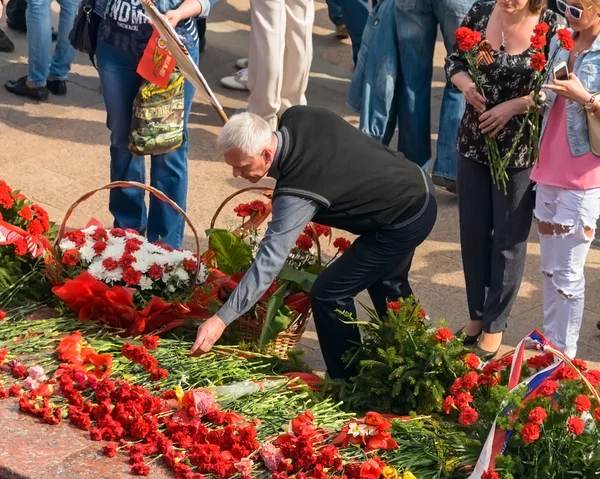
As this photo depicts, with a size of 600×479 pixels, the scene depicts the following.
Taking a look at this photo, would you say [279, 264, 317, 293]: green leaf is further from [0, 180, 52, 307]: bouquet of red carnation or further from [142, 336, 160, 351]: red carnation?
[0, 180, 52, 307]: bouquet of red carnation

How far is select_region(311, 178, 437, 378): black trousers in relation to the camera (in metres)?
4.16

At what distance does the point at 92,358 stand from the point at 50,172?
282cm

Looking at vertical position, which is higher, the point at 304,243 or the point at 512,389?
the point at 512,389

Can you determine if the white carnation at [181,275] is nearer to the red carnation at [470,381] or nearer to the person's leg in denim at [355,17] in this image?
the red carnation at [470,381]

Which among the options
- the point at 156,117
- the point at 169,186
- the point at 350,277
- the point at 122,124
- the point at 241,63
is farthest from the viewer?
the point at 241,63

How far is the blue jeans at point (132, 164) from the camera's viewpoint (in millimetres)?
5117

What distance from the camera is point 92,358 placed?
13.0ft

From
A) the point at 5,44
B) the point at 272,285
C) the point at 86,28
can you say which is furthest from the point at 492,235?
the point at 5,44

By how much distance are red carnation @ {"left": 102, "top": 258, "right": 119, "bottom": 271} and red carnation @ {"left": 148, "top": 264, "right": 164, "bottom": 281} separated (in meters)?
0.14

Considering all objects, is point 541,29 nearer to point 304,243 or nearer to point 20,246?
point 304,243

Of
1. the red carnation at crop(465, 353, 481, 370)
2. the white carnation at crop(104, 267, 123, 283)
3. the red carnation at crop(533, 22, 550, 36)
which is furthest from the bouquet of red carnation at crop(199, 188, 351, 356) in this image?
the red carnation at crop(533, 22, 550, 36)

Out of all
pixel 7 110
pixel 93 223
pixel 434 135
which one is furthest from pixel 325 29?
pixel 93 223

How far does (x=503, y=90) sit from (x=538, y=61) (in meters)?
0.40

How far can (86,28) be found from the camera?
513 cm
